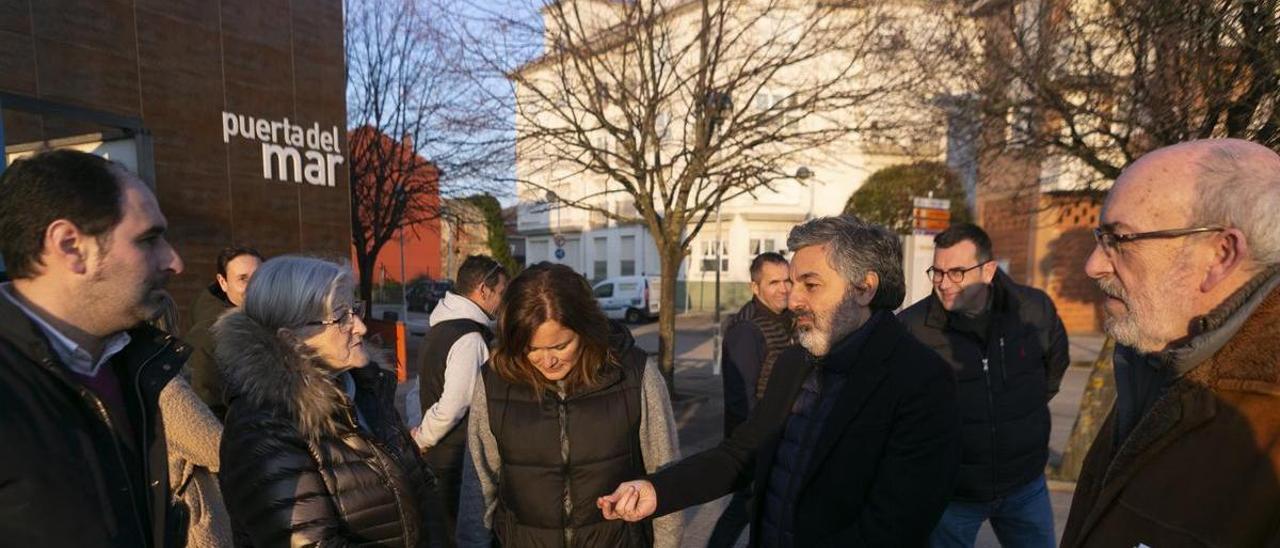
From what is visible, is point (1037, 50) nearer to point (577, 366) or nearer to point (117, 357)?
point (577, 366)

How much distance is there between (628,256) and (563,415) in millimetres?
31211

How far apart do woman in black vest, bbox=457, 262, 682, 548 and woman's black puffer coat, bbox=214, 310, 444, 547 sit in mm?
435

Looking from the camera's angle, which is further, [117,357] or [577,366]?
[577,366]

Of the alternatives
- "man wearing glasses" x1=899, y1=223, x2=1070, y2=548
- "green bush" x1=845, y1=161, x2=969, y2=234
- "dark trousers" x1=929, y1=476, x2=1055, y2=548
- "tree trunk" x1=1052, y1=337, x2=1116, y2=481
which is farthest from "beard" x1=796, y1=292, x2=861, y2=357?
"green bush" x1=845, y1=161, x2=969, y2=234

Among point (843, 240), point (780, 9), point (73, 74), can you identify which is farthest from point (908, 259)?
point (73, 74)

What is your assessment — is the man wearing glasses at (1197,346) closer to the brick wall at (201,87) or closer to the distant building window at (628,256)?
the brick wall at (201,87)

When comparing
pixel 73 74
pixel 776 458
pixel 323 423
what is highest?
pixel 73 74

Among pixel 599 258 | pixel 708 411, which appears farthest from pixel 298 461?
pixel 599 258

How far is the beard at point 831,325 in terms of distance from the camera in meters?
1.97

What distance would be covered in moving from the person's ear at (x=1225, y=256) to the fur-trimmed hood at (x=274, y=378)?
80.2 inches

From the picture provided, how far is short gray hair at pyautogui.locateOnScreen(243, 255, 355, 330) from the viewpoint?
1.75m

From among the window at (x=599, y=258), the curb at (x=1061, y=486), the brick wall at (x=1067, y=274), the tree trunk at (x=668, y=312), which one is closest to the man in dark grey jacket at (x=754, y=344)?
the curb at (x=1061, y=486)

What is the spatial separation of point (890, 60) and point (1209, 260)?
6674 millimetres

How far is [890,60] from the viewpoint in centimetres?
713
